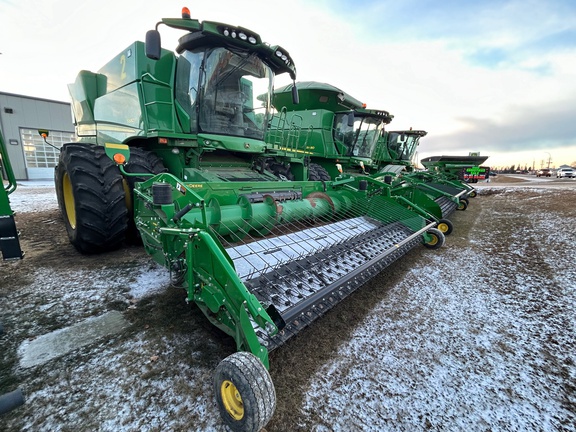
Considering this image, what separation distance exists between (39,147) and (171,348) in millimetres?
20204

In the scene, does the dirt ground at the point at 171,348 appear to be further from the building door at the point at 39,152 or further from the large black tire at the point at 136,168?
the building door at the point at 39,152

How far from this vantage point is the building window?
15773 millimetres

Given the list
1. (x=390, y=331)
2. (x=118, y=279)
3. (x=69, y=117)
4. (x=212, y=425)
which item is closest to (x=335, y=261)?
(x=390, y=331)

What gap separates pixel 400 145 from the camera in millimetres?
15188

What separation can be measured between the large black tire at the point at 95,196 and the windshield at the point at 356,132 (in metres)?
7.31

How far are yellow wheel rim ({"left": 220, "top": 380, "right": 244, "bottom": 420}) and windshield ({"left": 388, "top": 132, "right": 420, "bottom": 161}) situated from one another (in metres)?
15.7

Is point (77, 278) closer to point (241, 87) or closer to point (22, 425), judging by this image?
point (22, 425)

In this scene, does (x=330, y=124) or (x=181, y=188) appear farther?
(x=330, y=124)

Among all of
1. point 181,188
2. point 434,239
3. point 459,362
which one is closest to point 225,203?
point 181,188

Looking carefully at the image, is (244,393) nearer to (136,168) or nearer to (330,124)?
(136,168)

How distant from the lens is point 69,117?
17.1m

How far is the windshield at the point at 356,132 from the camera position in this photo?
9086 mm

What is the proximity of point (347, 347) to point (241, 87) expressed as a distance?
342 cm

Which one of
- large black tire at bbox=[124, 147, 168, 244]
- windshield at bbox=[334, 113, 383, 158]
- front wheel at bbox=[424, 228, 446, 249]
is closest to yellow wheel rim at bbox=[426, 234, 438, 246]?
front wheel at bbox=[424, 228, 446, 249]
